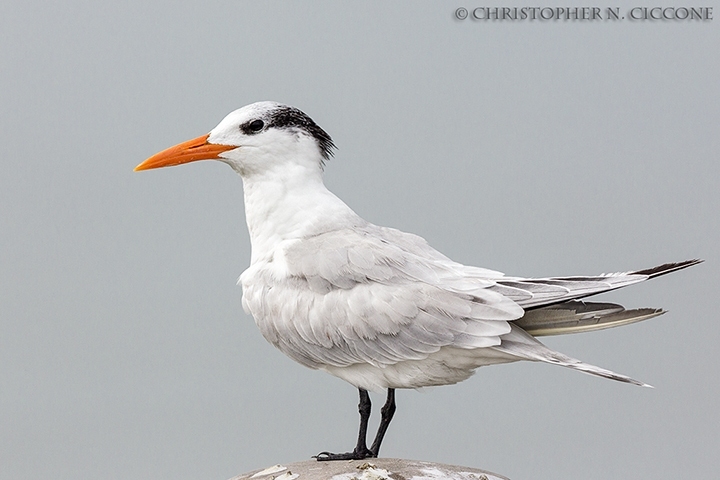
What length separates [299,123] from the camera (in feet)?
16.8

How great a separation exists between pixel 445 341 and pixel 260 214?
4.19 ft

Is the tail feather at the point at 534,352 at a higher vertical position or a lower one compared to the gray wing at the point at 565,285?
lower

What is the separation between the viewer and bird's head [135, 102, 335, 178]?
5.05 metres

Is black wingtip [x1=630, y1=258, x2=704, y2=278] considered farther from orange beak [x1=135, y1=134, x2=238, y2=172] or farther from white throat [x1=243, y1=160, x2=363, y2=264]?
orange beak [x1=135, y1=134, x2=238, y2=172]

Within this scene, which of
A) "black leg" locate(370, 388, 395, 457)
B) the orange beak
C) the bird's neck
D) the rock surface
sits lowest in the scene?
the rock surface

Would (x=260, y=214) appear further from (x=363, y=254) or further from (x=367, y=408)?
(x=367, y=408)

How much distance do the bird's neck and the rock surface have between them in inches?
42.3

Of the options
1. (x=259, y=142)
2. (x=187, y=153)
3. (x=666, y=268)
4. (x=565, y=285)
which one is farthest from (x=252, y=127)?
(x=666, y=268)

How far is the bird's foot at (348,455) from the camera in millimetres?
4941

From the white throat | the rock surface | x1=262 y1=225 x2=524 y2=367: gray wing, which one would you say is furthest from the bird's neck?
the rock surface

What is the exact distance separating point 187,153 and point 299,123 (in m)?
0.61

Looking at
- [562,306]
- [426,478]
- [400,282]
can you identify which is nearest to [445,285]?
[400,282]

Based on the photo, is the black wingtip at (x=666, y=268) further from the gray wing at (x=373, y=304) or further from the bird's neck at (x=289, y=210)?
the bird's neck at (x=289, y=210)

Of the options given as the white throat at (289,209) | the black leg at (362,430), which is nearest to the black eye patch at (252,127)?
the white throat at (289,209)
